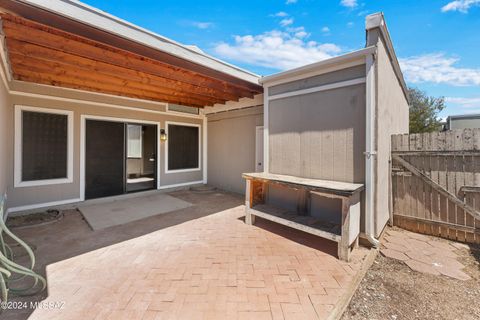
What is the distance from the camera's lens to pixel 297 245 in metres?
3.19

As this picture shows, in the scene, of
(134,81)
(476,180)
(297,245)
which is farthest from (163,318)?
(476,180)

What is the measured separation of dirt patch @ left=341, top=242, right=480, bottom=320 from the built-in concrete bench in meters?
0.49

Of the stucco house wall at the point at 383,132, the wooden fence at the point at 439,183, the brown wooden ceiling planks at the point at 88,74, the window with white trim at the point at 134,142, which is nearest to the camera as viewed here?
the stucco house wall at the point at 383,132

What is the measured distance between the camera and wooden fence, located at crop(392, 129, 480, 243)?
325 centimetres

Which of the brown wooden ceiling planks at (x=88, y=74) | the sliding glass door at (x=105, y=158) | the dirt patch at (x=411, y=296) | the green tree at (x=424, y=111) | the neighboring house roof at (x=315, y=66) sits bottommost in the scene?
the dirt patch at (x=411, y=296)

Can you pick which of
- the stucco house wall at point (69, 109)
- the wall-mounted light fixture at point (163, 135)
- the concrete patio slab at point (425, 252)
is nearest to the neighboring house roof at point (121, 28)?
the stucco house wall at point (69, 109)

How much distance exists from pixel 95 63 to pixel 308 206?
4.36m

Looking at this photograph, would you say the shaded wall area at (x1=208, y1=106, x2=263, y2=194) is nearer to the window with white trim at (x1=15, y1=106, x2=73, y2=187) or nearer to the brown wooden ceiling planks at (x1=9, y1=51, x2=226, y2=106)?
the brown wooden ceiling planks at (x1=9, y1=51, x2=226, y2=106)

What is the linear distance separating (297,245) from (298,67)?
2.92m

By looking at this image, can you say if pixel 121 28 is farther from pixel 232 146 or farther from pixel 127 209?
pixel 232 146

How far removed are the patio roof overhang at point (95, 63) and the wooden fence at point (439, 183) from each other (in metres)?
3.27

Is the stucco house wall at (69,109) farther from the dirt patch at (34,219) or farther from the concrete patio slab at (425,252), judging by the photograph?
the concrete patio slab at (425,252)

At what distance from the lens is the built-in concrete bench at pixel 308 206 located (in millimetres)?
2744

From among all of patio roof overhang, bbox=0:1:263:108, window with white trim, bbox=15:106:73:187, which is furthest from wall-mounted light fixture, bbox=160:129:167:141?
window with white trim, bbox=15:106:73:187
